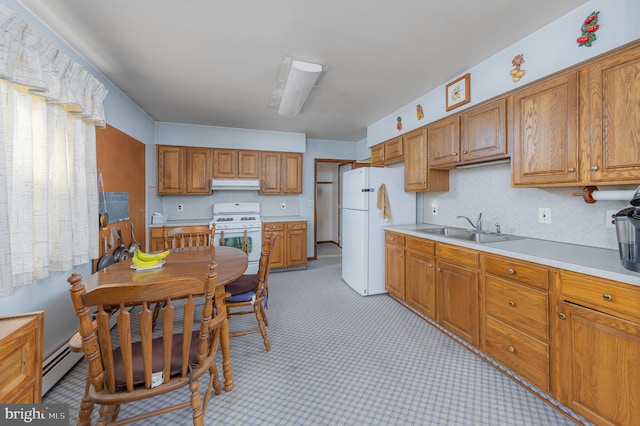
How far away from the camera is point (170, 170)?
409 centimetres

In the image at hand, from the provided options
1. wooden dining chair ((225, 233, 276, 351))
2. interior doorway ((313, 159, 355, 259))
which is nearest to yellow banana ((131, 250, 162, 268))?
wooden dining chair ((225, 233, 276, 351))

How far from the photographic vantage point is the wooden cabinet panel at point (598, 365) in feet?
4.00

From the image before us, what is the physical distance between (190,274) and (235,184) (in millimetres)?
2911

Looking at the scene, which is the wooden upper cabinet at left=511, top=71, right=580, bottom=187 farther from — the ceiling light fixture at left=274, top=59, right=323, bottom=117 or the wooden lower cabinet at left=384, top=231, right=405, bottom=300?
the ceiling light fixture at left=274, top=59, right=323, bottom=117

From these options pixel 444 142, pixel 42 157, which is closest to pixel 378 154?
pixel 444 142

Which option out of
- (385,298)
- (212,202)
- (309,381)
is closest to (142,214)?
(212,202)

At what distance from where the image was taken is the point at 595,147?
61.1 inches

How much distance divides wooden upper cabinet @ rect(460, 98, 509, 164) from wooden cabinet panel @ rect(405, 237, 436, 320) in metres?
0.92

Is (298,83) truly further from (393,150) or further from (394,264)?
(394,264)

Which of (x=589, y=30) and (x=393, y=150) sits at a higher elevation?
(x=589, y=30)

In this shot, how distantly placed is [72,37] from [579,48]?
3532mm

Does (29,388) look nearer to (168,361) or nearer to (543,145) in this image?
(168,361)

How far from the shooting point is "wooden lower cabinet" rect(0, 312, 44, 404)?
3.03ft

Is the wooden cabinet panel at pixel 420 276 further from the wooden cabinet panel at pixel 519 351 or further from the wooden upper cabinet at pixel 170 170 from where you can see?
the wooden upper cabinet at pixel 170 170
